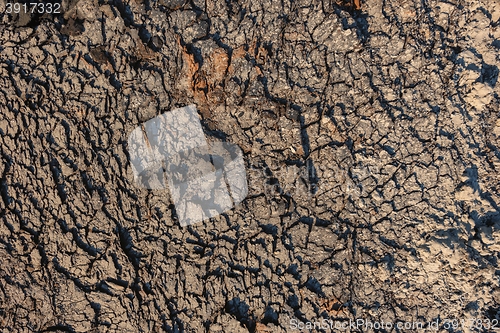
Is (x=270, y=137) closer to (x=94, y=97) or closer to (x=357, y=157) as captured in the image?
(x=357, y=157)

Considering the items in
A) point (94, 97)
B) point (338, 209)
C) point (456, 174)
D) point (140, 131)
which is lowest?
point (338, 209)

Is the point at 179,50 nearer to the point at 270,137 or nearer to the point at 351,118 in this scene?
the point at 270,137

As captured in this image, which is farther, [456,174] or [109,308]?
[109,308]

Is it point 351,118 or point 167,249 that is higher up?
point 351,118

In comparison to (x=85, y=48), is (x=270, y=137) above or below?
below

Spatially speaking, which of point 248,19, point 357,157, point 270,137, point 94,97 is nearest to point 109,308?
point 94,97

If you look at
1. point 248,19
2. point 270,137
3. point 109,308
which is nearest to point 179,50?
point 248,19
